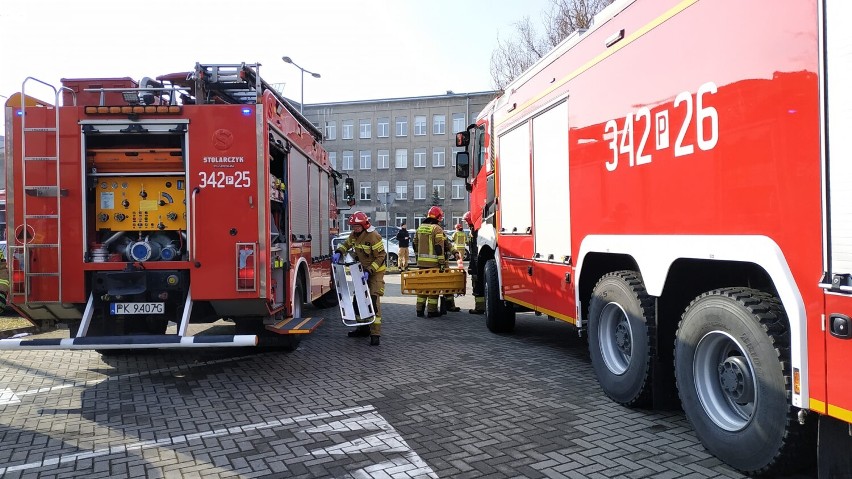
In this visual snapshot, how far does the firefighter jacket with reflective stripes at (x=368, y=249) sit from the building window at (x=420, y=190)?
3892cm

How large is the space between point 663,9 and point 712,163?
4.01 feet

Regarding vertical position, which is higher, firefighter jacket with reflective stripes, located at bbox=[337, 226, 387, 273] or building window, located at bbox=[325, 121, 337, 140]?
building window, located at bbox=[325, 121, 337, 140]

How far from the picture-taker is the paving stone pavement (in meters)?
3.71

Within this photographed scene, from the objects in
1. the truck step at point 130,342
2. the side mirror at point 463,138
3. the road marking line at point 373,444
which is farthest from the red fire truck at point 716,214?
the side mirror at point 463,138

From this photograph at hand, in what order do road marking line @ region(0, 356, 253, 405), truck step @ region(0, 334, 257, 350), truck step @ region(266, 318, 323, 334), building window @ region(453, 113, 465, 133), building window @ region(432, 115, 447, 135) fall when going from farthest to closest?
building window @ region(432, 115, 447, 135), building window @ region(453, 113, 465, 133), truck step @ region(266, 318, 323, 334), road marking line @ region(0, 356, 253, 405), truck step @ region(0, 334, 257, 350)

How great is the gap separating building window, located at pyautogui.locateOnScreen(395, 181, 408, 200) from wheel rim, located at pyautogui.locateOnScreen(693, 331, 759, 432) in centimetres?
4413

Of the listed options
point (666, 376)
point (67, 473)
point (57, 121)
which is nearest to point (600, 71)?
point (666, 376)

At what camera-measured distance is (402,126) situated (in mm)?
47625

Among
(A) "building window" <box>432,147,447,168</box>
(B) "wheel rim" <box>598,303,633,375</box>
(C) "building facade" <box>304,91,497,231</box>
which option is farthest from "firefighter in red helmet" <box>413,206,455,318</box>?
(A) "building window" <box>432,147,447,168</box>

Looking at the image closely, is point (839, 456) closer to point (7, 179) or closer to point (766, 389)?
point (766, 389)

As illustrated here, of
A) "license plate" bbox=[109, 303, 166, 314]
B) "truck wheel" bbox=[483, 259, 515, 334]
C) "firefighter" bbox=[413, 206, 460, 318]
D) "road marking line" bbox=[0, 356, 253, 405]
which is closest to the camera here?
"road marking line" bbox=[0, 356, 253, 405]

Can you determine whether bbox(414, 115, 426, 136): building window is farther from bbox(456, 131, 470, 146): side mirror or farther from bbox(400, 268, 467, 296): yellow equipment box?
bbox(456, 131, 470, 146): side mirror

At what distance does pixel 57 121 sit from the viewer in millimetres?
5754

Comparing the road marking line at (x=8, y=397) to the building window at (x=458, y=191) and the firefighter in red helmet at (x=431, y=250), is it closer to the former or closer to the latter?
the firefighter in red helmet at (x=431, y=250)
